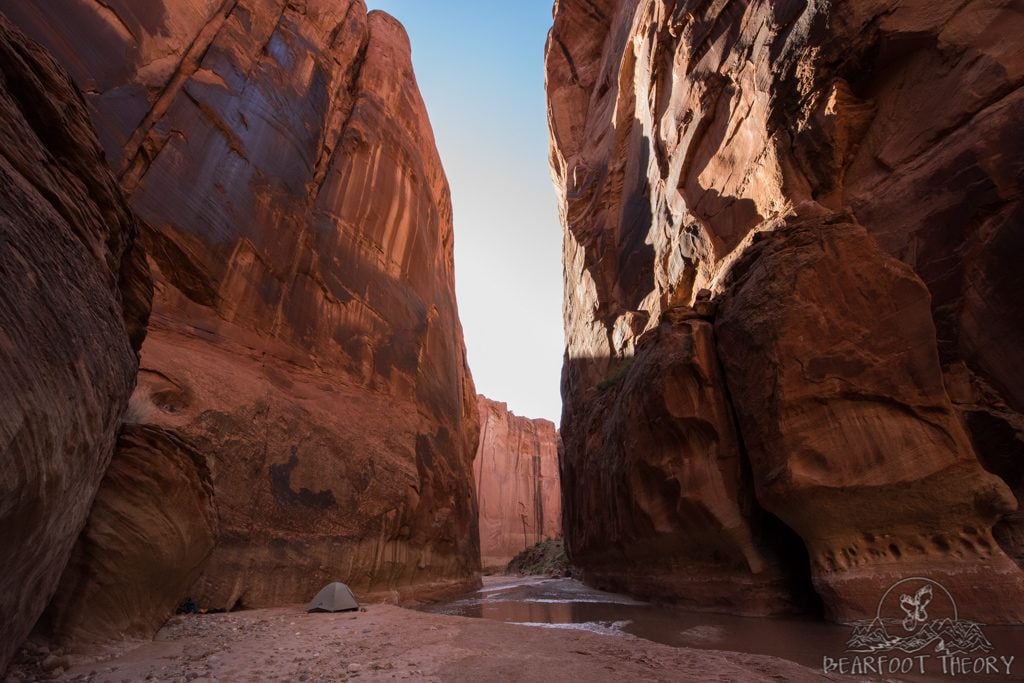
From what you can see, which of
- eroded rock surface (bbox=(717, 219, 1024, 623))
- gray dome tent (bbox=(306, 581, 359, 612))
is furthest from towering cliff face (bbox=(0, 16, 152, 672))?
eroded rock surface (bbox=(717, 219, 1024, 623))

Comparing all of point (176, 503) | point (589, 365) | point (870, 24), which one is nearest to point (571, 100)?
point (589, 365)

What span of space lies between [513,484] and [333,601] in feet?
205

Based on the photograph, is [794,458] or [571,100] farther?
[571,100]

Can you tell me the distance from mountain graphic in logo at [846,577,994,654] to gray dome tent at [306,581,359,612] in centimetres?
748

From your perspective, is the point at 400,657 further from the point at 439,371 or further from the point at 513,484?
the point at 513,484

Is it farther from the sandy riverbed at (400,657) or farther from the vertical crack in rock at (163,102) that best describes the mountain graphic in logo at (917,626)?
the vertical crack in rock at (163,102)

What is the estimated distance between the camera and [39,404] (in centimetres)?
270

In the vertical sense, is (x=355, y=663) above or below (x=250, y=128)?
below

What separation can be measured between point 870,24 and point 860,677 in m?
14.0

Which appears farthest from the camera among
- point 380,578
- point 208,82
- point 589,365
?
point 589,365

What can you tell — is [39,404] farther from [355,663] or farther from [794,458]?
[794,458]

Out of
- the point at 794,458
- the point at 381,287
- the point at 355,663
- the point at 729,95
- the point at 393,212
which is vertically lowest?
the point at 355,663

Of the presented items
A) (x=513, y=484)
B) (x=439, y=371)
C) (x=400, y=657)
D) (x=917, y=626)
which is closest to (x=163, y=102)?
(x=439, y=371)

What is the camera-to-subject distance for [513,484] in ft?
224
